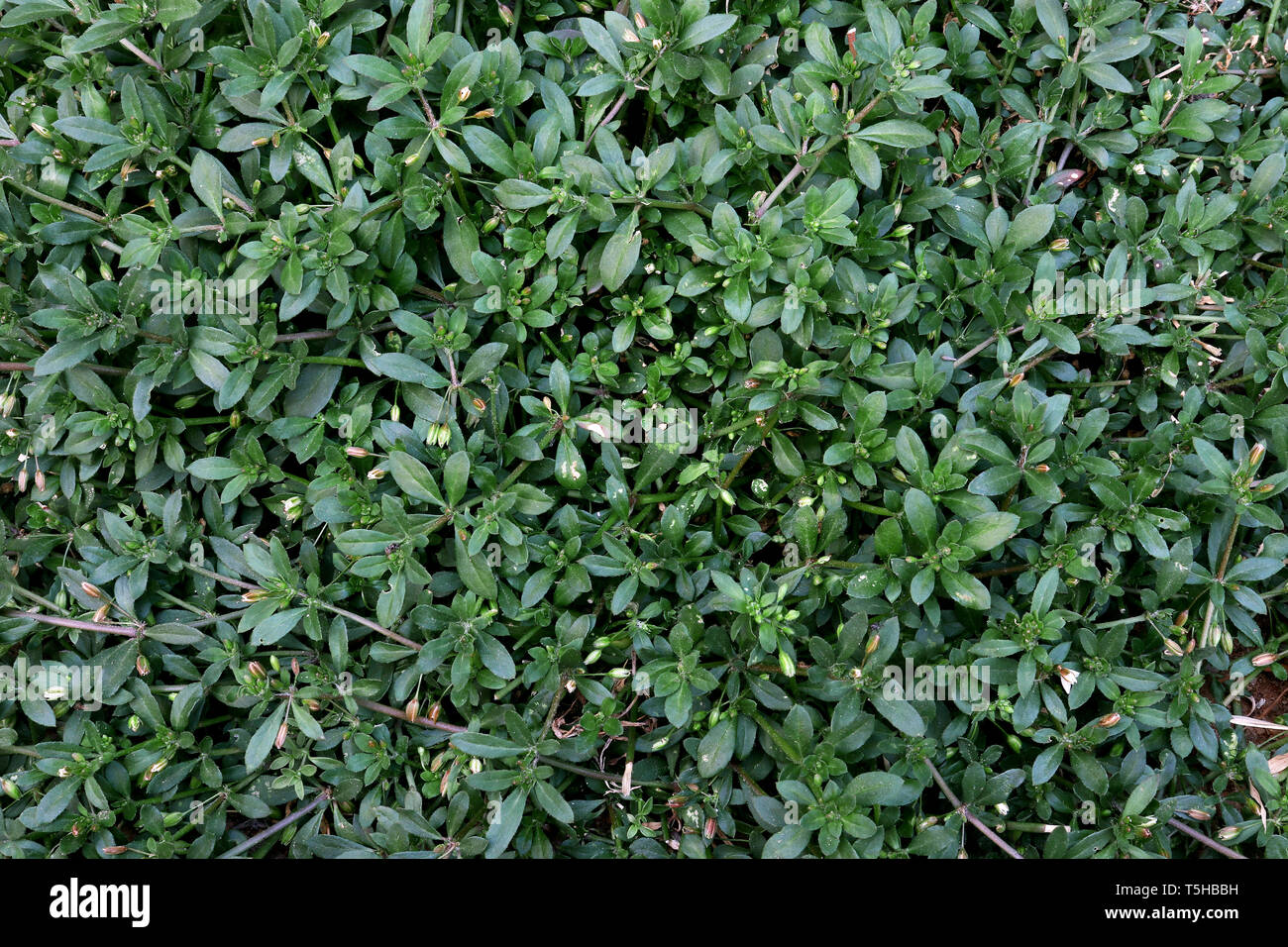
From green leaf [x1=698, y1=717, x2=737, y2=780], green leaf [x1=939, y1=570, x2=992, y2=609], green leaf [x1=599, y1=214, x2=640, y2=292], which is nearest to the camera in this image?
green leaf [x1=939, y1=570, x2=992, y2=609]

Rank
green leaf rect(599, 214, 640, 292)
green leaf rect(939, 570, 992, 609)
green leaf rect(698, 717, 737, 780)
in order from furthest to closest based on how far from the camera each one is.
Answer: green leaf rect(599, 214, 640, 292), green leaf rect(698, 717, 737, 780), green leaf rect(939, 570, 992, 609)

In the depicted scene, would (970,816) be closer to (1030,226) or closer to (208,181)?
(1030,226)

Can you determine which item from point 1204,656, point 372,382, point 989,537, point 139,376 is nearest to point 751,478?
point 989,537

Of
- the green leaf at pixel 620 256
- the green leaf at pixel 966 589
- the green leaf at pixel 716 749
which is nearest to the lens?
the green leaf at pixel 966 589

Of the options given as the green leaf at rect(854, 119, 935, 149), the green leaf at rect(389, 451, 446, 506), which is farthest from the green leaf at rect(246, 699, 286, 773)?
the green leaf at rect(854, 119, 935, 149)

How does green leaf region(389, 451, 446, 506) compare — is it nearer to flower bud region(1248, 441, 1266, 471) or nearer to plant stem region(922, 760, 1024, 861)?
plant stem region(922, 760, 1024, 861)

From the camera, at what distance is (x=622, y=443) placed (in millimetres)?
3084

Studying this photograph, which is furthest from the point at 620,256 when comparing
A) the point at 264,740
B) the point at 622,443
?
the point at 264,740

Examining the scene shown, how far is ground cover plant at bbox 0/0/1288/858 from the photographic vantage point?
2861 millimetres

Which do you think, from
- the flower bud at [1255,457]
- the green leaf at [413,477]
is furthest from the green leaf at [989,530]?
the green leaf at [413,477]

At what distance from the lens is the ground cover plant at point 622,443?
2861 millimetres

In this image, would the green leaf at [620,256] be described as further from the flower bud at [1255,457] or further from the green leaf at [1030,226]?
the flower bud at [1255,457]

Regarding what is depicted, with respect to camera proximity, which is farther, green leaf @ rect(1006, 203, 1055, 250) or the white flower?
green leaf @ rect(1006, 203, 1055, 250)

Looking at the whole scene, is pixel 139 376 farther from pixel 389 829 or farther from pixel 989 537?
pixel 989 537
